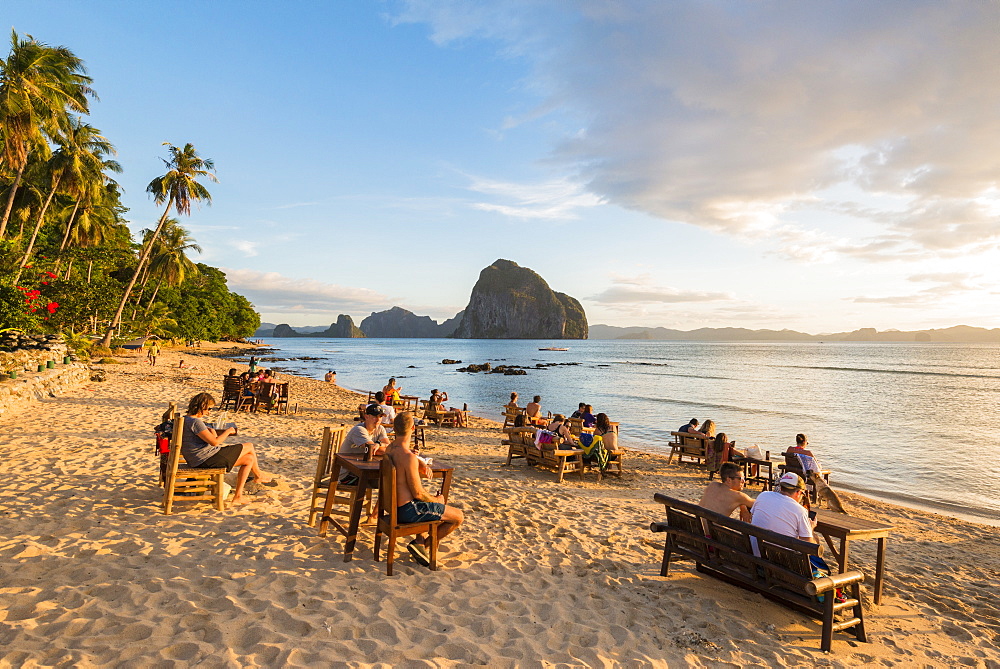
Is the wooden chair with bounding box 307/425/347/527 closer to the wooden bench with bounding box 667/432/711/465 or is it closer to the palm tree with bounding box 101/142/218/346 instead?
the wooden bench with bounding box 667/432/711/465

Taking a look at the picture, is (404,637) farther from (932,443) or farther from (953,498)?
(932,443)

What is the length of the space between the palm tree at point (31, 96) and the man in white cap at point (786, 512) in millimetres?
26006

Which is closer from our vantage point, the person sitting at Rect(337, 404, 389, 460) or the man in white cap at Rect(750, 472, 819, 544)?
the man in white cap at Rect(750, 472, 819, 544)

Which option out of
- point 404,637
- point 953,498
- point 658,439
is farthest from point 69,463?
point 953,498

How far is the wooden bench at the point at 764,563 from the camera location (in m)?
3.96

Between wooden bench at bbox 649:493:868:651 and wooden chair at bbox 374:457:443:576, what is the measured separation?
2.13 meters

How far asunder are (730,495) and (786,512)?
Result: 0.79 metres

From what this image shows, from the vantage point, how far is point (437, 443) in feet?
41.7

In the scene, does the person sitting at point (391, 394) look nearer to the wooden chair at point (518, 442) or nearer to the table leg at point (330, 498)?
the wooden chair at point (518, 442)

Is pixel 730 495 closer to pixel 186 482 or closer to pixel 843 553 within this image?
pixel 843 553

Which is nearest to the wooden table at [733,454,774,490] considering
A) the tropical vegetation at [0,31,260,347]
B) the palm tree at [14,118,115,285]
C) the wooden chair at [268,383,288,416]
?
the wooden chair at [268,383,288,416]

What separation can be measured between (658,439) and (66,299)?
2595cm

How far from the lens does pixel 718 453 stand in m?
10.7

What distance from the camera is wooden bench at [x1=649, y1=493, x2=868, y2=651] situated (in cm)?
396
